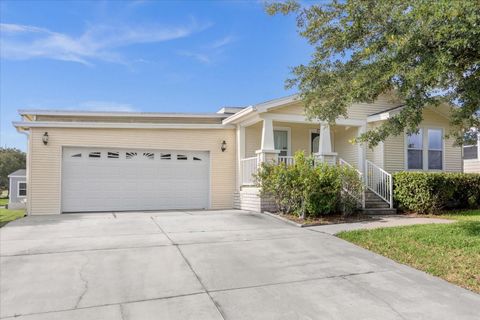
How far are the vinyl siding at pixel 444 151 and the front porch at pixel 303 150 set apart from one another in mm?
1022

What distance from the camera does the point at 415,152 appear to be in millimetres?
14703

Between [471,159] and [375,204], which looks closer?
[375,204]

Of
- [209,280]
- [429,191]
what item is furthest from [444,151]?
[209,280]

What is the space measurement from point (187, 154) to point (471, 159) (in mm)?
12263

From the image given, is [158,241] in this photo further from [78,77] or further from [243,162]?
[78,77]

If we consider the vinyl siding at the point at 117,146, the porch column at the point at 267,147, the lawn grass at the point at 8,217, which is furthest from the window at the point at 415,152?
the lawn grass at the point at 8,217

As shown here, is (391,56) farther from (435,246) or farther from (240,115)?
(240,115)

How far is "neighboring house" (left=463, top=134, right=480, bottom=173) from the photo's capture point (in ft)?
51.1

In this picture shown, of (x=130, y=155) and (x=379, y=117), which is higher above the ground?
(x=379, y=117)

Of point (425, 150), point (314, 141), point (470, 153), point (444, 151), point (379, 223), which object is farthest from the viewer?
point (470, 153)

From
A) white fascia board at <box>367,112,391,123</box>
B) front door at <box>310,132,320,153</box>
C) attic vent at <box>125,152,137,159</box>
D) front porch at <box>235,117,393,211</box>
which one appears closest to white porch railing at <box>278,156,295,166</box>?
front porch at <box>235,117,393,211</box>

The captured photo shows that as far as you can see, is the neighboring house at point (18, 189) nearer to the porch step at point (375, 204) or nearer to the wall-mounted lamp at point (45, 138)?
the wall-mounted lamp at point (45, 138)

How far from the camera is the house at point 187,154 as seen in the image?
12398 mm

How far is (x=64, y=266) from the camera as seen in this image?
5.74 meters
